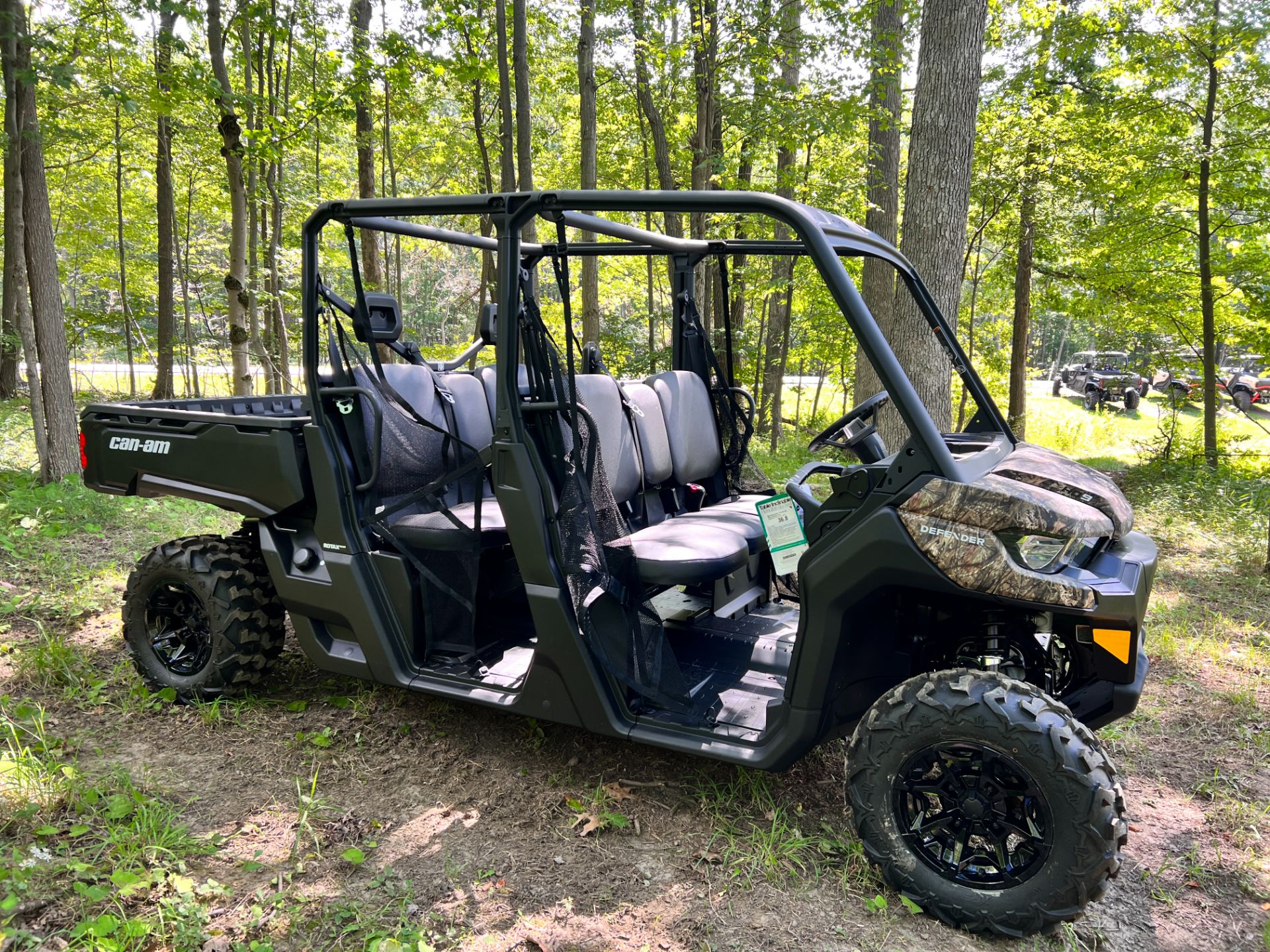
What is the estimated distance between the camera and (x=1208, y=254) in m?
8.99

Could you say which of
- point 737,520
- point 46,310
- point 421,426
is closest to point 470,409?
point 421,426

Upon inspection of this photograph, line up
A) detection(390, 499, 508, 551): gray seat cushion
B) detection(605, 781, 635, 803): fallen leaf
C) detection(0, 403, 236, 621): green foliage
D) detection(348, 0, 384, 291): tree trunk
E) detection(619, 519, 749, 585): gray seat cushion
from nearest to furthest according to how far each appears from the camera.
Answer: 1. detection(619, 519, 749, 585): gray seat cushion
2. detection(605, 781, 635, 803): fallen leaf
3. detection(390, 499, 508, 551): gray seat cushion
4. detection(0, 403, 236, 621): green foliage
5. detection(348, 0, 384, 291): tree trunk

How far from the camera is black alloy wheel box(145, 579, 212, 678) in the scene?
3648 millimetres

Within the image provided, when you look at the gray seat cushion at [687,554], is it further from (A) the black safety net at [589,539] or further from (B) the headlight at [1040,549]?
(B) the headlight at [1040,549]

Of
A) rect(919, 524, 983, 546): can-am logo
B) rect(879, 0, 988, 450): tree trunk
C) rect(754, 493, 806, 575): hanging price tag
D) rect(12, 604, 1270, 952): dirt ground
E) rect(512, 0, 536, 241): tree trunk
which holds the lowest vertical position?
rect(12, 604, 1270, 952): dirt ground

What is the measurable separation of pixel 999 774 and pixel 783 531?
947 mm

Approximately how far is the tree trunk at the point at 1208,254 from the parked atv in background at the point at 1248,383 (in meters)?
0.35

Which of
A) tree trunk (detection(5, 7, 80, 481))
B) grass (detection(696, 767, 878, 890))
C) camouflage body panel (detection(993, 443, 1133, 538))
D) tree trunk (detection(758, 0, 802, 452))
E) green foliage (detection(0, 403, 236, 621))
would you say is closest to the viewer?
camouflage body panel (detection(993, 443, 1133, 538))

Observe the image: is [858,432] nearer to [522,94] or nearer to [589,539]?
[589,539]

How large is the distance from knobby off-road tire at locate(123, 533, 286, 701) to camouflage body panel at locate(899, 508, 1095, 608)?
9.25ft

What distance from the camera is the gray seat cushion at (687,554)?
281cm

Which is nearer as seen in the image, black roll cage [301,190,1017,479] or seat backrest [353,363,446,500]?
black roll cage [301,190,1017,479]

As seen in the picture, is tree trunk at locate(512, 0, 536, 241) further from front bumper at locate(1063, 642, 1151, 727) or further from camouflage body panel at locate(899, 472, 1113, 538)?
front bumper at locate(1063, 642, 1151, 727)

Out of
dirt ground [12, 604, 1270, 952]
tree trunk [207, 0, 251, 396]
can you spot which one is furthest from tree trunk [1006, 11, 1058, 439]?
tree trunk [207, 0, 251, 396]
